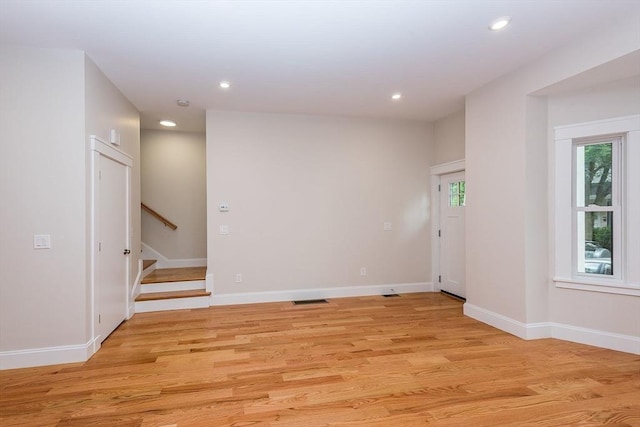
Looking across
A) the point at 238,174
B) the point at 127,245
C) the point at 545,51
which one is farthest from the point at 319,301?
the point at 545,51

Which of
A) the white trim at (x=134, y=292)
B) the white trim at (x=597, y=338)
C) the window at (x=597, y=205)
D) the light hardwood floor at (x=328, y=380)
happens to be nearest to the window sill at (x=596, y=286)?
the window at (x=597, y=205)

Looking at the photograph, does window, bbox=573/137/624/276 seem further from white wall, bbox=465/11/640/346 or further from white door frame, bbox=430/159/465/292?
white door frame, bbox=430/159/465/292

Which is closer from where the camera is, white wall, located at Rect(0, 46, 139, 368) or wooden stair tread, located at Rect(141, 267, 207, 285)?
white wall, located at Rect(0, 46, 139, 368)

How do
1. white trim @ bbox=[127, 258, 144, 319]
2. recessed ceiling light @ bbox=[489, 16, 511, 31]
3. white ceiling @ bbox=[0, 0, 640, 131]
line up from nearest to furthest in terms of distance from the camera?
white ceiling @ bbox=[0, 0, 640, 131] < recessed ceiling light @ bbox=[489, 16, 511, 31] < white trim @ bbox=[127, 258, 144, 319]

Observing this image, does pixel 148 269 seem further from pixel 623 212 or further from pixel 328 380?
pixel 623 212

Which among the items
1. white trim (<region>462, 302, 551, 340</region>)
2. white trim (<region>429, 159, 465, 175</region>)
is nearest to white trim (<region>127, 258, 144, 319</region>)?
white trim (<region>462, 302, 551, 340</region>)

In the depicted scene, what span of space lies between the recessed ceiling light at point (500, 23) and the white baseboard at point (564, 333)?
2.87 meters

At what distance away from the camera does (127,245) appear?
422 centimetres

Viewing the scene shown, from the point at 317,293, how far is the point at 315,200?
1.44 meters

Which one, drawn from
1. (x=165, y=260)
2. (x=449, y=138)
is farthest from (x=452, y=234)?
(x=165, y=260)

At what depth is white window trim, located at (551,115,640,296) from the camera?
3.02m

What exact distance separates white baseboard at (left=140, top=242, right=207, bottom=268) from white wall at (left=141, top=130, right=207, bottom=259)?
57 millimetres

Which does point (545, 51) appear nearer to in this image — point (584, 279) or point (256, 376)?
point (584, 279)

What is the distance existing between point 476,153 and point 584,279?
5.77 ft
